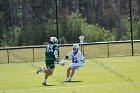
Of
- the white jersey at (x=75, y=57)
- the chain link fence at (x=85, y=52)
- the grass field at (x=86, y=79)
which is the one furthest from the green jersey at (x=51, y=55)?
the chain link fence at (x=85, y=52)

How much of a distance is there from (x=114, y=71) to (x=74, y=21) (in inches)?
1270

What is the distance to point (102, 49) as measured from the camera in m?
48.4

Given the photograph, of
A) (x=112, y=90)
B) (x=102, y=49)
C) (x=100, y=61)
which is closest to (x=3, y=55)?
(x=102, y=49)

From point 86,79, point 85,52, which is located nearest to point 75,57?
point 86,79

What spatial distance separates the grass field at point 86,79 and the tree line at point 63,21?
46.5 feet

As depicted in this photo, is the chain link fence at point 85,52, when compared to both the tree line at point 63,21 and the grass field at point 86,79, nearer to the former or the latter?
the tree line at point 63,21

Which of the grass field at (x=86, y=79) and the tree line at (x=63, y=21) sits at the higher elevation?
the tree line at (x=63, y=21)

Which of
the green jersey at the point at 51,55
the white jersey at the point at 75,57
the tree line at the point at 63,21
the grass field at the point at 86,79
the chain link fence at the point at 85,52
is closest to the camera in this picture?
the grass field at the point at 86,79

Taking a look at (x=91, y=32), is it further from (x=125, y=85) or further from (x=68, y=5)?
(x=125, y=85)

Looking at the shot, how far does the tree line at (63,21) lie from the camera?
2436 inches

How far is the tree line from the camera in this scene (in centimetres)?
6188

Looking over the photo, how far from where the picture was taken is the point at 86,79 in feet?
86.7

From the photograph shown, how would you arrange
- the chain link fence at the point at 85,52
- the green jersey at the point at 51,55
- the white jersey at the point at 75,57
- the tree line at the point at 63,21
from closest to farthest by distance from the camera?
the green jersey at the point at 51,55
the white jersey at the point at 75,57
the chain link fence at the point at 85,52
the tree line at the point at 63,21

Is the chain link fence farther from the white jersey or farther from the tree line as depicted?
the white jersey
